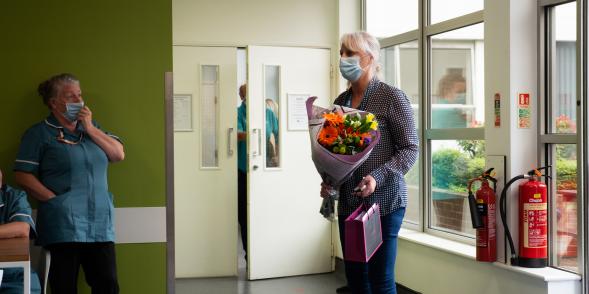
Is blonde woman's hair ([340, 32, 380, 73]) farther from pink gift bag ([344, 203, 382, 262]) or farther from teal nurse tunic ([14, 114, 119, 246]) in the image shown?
teal nurse tunic ([14, 114, 119, 246])

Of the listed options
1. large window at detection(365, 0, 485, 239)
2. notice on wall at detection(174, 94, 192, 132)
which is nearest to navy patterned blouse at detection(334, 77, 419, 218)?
large window at detection(365, 0, 485, 239)

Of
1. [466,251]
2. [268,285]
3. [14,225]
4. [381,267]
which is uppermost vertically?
[14,225]

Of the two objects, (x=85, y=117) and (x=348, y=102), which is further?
(x=85, y=117)

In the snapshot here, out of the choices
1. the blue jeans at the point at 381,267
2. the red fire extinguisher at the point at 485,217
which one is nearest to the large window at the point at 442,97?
the red fire extinguisher at the point at 485,217

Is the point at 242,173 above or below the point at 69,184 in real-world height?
below

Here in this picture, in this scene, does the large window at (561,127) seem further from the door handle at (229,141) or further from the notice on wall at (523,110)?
the door handle at (229,141)

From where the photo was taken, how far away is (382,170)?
8.64 feet

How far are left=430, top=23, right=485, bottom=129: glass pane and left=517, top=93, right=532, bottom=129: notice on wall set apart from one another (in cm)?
59

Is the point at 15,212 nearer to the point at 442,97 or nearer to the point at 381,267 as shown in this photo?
the point at 381,267

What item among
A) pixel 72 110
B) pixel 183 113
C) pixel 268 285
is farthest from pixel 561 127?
pixel 183 113

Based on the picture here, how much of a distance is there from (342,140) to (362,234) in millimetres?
354

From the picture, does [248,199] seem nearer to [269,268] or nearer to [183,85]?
[269,268]

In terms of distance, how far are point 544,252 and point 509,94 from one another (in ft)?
2.88

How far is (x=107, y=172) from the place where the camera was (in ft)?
11.9
